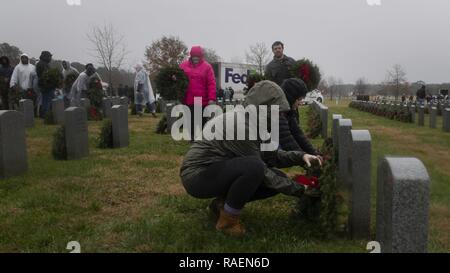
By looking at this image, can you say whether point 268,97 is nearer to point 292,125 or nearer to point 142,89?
point 292,125

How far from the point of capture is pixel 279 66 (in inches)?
324

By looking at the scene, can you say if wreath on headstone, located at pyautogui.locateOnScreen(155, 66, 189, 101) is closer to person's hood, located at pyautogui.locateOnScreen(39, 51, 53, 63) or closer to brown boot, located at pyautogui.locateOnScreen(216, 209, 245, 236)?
brown boot, located at pyautogui.locateOnScreen(216, 209, 245, 236)

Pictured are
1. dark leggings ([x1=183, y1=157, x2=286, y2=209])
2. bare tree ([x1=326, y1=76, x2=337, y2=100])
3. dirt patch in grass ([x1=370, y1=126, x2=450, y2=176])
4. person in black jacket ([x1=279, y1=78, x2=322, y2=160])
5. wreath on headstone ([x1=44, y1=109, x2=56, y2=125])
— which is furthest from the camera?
bare tree ([x1=326, y1=76, x2=337, y2=100])

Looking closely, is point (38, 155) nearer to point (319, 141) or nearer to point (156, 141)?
point (156, 141)

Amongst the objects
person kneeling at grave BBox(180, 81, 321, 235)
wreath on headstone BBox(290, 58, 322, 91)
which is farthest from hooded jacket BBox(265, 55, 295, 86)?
person kneeling at grave BBox(180, 81, 321, 235)

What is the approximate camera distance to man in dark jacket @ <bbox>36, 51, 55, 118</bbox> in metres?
14.4

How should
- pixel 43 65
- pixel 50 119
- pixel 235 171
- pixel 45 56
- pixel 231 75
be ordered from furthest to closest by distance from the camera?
pixel 231 75 < pixel 45 56 < pixel 43 65 < pixel 50 119 < pixel 235 171

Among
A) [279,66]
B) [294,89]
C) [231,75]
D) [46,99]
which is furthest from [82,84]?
[231,75]

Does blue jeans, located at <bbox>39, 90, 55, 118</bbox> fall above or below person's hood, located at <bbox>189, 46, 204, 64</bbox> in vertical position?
below

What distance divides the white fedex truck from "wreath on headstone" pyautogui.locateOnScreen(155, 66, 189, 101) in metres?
25.4

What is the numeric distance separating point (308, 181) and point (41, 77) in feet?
40.6

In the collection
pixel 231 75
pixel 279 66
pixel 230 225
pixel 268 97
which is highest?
pixel 231 75

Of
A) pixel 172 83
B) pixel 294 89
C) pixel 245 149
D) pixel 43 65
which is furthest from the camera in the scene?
pixel 43 65

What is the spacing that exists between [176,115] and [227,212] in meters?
7.69
